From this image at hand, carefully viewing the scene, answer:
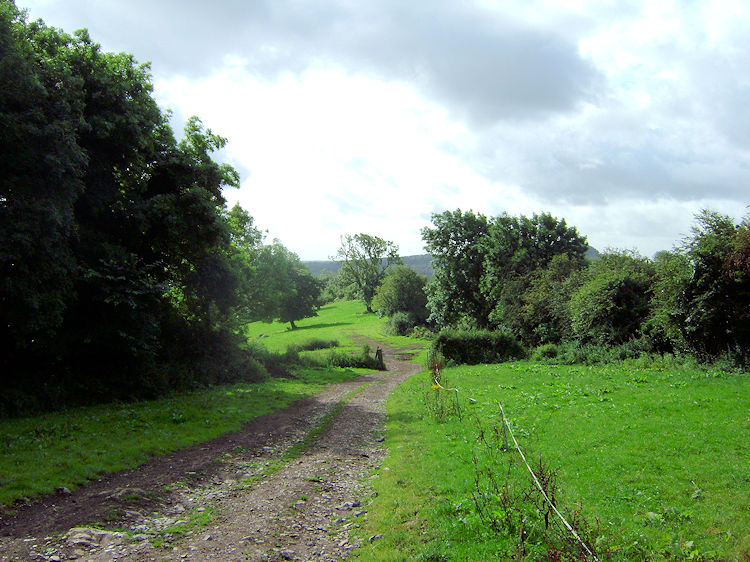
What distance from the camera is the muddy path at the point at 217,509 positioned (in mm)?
7008

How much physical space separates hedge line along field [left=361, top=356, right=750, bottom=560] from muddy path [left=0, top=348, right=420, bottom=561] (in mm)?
912

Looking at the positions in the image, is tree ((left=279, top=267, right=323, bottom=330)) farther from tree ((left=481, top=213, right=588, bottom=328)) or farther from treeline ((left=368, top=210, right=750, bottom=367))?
tree ((left=481, top=213, right=588, bottom=328))

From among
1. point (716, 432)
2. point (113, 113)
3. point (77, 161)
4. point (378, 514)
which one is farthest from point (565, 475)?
point (113, 113)

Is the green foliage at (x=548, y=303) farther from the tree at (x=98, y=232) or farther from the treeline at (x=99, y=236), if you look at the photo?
the tree at (x=98, y=232)

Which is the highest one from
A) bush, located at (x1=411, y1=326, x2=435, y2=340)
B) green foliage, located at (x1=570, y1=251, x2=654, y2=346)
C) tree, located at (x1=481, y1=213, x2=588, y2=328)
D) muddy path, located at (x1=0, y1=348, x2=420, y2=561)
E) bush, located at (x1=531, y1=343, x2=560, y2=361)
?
tree, located at (x1=481, y1=213, x2=588, y2=328)

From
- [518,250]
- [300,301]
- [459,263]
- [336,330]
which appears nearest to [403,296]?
[336,330]

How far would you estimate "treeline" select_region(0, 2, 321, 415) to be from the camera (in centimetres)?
1534

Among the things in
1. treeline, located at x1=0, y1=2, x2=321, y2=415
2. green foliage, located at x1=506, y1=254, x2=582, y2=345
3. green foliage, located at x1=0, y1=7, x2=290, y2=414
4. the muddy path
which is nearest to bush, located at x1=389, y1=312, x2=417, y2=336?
green foliage, located at x1=506, y1=254, x2=582, y2=345

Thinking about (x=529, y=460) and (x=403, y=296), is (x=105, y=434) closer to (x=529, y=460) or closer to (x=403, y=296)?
(x=529, y=460)

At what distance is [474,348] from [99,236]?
30706 mm

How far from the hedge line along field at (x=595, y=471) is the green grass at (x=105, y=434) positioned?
6.73 metres

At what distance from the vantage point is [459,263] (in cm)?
5294

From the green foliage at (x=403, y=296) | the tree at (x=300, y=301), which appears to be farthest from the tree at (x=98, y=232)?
the tree at (x=300, y=301)

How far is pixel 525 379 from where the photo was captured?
2450 cm
